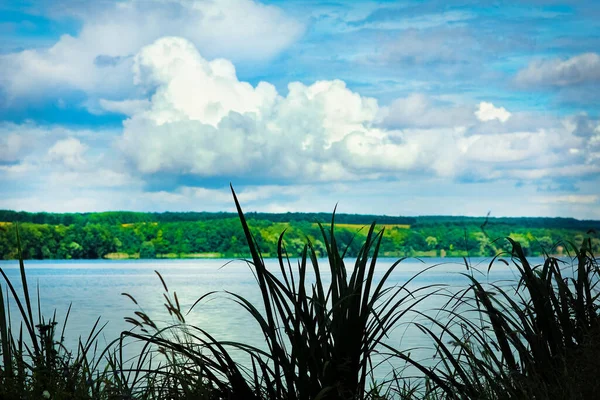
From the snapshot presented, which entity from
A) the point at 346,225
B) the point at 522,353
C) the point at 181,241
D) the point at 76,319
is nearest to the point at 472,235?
the point at 346,225

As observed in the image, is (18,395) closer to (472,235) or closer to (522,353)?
(522,353)

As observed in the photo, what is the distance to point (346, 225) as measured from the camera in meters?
55.8

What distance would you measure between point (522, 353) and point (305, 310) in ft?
3.57

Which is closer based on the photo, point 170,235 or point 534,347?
point 534,347

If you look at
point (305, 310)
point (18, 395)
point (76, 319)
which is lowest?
point (76, 319)

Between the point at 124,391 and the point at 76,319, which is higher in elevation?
the point at 124,391

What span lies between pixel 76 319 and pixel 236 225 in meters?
38.3

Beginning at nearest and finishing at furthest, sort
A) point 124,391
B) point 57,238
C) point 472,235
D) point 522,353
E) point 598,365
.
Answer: point 598,365 → point 124,391 → point 522,353 → point 472,235 → point 57,238

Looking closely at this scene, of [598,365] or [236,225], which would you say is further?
[236,225]

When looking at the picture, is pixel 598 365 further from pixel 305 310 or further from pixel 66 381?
pixel 66 381

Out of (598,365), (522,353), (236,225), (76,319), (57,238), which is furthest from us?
(57,238)

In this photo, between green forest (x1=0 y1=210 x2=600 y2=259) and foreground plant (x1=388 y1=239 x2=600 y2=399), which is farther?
green forest (x1=0 y1=210 x2=600 y2=259)

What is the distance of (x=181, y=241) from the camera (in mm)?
74188

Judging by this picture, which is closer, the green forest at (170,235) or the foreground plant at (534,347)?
the foreground plant at (534,347)
